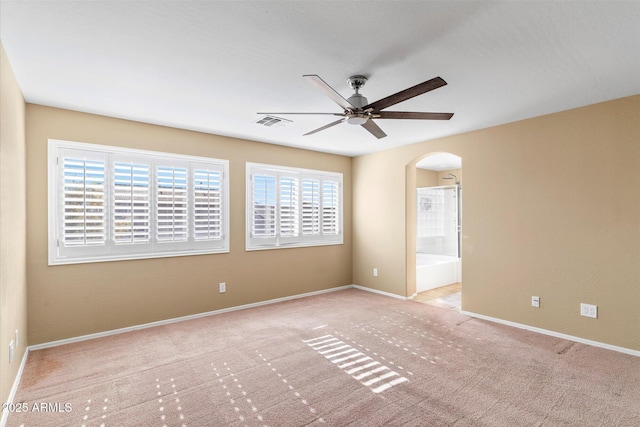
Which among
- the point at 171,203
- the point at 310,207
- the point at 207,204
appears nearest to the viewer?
the point at 171,203

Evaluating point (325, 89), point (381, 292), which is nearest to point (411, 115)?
point (325, 89)

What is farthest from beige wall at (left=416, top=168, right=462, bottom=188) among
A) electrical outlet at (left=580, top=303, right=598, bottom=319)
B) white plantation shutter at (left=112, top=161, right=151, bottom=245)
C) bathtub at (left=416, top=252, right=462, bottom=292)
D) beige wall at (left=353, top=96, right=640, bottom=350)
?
white plantation shutter at (left=112, top=161, right=151, bottom=245)

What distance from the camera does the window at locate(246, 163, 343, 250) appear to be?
4.80 m

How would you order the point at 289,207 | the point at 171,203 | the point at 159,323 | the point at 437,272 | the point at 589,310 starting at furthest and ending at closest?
the point at 437,272 < the point at 289,207 < the point at 171,203 < the point at 159,323 < the point at 589,310

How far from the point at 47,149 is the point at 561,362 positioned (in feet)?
17.4

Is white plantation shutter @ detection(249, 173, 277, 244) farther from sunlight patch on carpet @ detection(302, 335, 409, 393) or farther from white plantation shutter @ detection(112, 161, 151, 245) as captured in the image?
sunlight patch on carpet @ detection(302, 335, 409, 393)

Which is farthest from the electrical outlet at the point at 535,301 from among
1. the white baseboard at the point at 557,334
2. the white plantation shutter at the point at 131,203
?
the white plantation shutter at the point at 131,203

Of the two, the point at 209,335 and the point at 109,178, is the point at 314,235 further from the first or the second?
the point at 109,178

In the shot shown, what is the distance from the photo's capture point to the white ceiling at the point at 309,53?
72.0 inches

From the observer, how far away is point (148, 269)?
152 inches

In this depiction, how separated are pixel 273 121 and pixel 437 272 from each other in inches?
157

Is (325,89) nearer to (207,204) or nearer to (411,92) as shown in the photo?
(411,92)

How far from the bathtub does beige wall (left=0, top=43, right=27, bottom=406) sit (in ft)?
16.4

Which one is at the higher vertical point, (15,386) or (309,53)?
(309,53)
